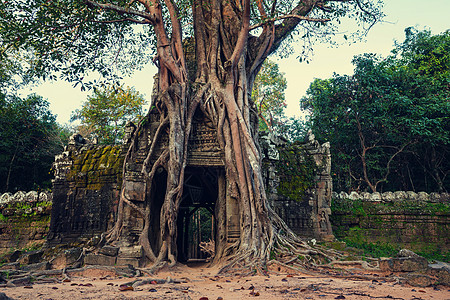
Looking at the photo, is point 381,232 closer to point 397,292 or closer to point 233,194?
point 233,194

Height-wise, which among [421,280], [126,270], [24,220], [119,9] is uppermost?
[119,9]

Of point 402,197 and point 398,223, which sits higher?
point 402,197

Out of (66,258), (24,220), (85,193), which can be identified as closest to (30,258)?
(66,258)

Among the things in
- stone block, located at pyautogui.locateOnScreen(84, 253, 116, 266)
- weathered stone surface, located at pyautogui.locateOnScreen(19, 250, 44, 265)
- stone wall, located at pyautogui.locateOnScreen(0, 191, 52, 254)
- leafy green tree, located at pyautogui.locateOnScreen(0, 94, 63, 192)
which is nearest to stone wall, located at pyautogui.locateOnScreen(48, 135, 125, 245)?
weathered stone surface, located at pyautogui.locateOnScreen(19, 250, 44, 265)

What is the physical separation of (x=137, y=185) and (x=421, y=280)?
16.3 ft

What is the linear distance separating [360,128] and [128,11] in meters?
9.54

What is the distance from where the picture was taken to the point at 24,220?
30.8 ft

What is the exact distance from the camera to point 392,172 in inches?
567

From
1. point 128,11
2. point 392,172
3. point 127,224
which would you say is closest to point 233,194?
point 127,224

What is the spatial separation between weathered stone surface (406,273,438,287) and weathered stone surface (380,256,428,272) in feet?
1.20

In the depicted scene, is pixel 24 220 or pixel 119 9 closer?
pixel 119 9

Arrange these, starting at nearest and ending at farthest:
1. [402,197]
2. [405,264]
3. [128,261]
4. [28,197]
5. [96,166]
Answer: [405,264]
[128,261]
[96,166]
[402,197]
[28,197]

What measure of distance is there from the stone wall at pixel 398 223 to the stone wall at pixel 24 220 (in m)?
7.89

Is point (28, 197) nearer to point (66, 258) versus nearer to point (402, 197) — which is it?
point (66, 258)
